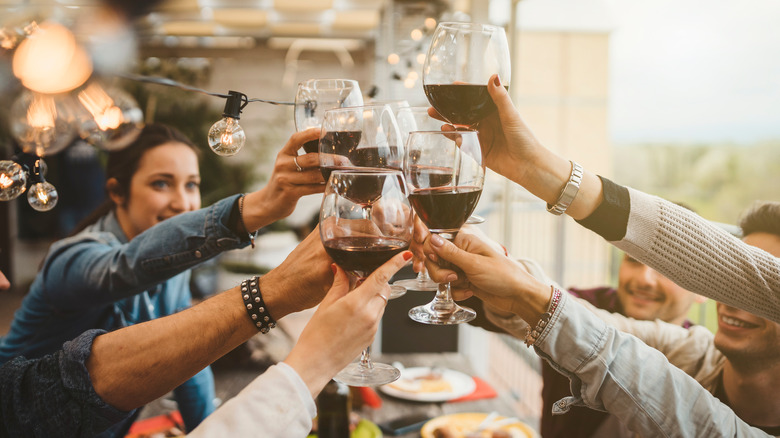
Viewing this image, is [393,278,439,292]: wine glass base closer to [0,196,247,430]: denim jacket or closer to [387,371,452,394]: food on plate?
[0,196,247,430]: denim jacket

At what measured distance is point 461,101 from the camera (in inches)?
37.8

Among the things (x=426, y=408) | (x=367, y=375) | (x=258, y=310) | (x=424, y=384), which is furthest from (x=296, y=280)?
(x=424, y=384)

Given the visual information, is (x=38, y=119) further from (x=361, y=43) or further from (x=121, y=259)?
(x=361, y=43)

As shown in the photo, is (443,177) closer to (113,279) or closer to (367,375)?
(367,375)

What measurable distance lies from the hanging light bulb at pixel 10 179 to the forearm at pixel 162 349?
0.30 meters

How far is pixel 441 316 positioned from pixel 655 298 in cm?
114

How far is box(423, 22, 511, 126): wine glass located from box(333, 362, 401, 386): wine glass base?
477 mm

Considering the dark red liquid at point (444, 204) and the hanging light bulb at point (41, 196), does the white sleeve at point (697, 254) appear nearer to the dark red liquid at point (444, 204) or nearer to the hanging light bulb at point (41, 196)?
the dark red liquid at point (444, 204)

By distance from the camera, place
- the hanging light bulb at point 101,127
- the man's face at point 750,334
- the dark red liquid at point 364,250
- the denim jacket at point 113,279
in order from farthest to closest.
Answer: the hanging light bulb at point 101,127 → the denim jacket at point 113,279 → the man's face at point 750,334 → the dark red liquid at point 364,250

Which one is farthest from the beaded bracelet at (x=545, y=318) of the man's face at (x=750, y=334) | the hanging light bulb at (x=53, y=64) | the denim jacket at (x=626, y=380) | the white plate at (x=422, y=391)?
the hanging light bulb at (x=53, y=64)

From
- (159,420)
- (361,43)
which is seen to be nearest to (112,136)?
(159,420)

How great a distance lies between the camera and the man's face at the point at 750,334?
1.27m

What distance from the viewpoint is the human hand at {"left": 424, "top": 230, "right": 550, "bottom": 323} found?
36.4 inches

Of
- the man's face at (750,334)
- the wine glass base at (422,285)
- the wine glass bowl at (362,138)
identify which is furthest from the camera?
the man's face at (750,334)
